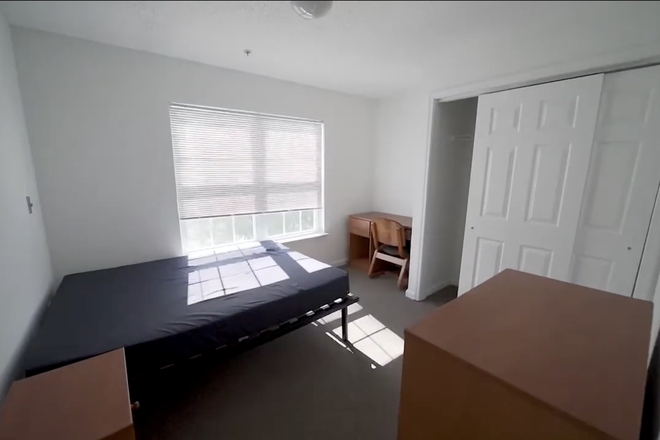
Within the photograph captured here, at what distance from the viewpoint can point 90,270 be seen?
215cm

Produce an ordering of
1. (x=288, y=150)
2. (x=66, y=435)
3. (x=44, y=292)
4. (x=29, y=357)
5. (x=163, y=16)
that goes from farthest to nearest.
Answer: (x=288, y=150), (x=44, y=292), (x=29, y=357), (x=66, y=435), (x=163, y=16)

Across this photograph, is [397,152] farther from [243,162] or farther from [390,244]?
[243,162]

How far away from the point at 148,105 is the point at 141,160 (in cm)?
47

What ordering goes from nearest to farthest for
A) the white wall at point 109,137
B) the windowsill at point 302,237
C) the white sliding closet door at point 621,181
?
the white sliding closet door at point 621,181 → the white wall at point 109,137 → the windowsill at point 302,237

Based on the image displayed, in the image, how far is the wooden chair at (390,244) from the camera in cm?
297

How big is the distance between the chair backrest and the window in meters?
0.78

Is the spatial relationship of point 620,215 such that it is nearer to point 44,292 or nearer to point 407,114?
point 407,114

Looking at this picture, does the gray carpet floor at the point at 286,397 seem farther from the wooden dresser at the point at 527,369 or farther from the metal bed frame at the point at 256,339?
the wooden dresser at the point at 527,369

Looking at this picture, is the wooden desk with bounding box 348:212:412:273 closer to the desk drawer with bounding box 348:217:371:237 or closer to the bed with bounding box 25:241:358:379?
the desk drawer with bounding box 348:217:371:237

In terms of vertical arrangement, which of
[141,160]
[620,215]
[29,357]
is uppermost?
[141,160]

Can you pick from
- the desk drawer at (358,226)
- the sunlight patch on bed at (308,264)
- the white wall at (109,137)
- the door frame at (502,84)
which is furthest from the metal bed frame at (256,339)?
the desk drawer at (358,226)

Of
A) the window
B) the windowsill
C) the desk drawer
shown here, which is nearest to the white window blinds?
the window

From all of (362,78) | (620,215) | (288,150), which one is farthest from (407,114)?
(620,215)

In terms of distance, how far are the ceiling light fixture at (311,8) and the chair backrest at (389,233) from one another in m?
2.63
